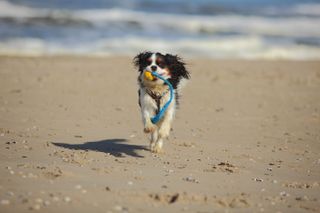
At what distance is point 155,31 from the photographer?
24859 millimetres

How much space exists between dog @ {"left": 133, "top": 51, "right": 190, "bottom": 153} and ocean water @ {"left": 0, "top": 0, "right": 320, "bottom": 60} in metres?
9.64

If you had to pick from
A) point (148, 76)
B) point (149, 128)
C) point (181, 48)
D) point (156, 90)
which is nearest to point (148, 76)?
point (148, 76)

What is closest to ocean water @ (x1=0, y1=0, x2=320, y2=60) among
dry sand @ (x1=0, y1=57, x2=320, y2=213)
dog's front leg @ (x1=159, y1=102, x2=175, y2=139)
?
dry sand @ (x1=0, y1=57, x2=320, y2=213)

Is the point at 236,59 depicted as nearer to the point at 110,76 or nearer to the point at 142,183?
the point at 110,76

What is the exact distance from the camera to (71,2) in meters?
36.2

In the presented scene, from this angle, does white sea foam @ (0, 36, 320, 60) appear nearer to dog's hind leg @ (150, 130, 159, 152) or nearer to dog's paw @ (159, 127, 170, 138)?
dog's hind leg @ (150, 130, 159, 152)

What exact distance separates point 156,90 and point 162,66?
285 mm

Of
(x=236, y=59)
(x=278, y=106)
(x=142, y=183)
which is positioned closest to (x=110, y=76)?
(x=278, y=106)

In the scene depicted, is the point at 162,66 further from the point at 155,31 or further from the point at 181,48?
the point at 155,31

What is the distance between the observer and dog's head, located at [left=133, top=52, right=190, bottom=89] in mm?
7836

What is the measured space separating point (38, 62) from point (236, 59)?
5.51 m

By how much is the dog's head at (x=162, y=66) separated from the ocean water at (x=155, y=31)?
31.5 ft

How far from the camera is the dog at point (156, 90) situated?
7852 mm

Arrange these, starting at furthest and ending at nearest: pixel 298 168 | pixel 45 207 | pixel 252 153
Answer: pixel 252 153 → pixel 298 168 → pixel 45 207
